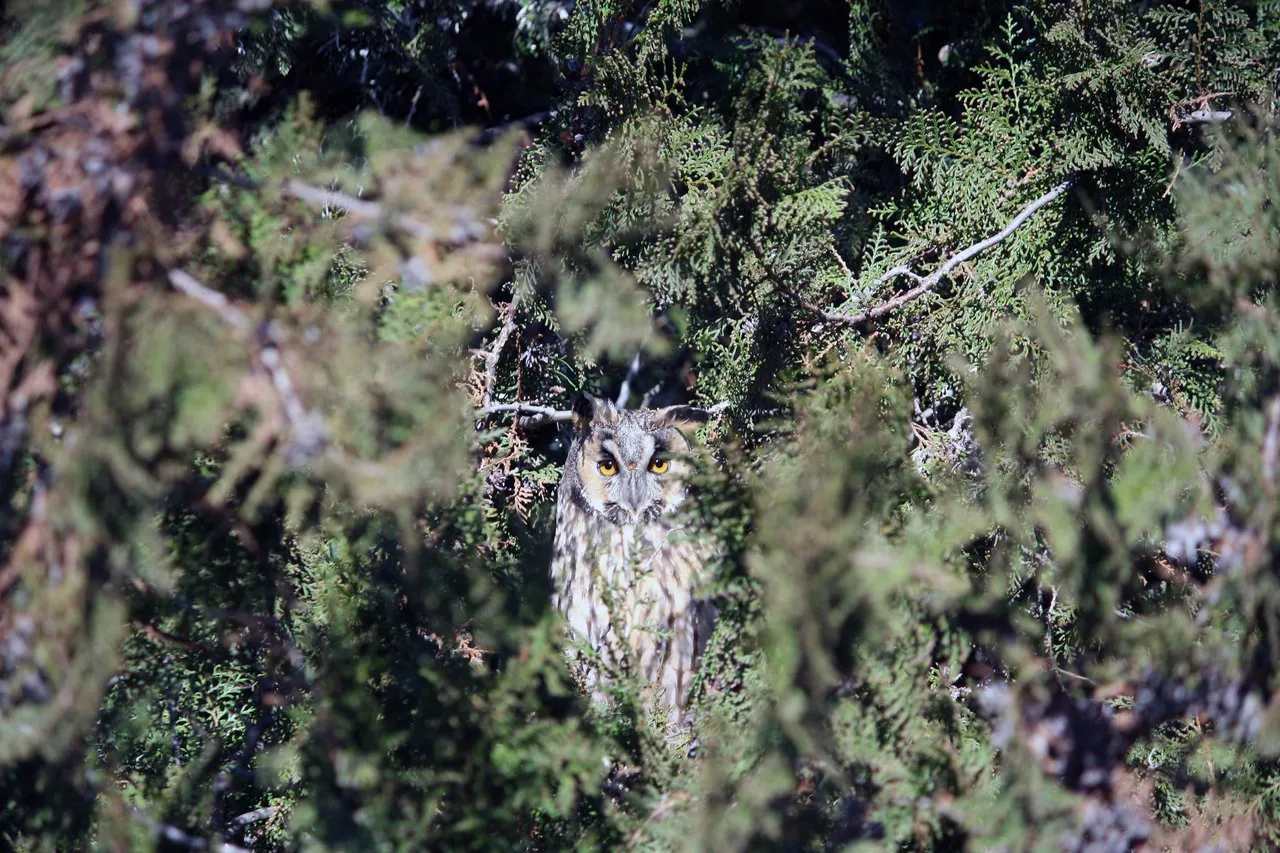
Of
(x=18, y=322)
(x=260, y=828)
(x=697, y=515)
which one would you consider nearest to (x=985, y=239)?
(x=697, y=515)

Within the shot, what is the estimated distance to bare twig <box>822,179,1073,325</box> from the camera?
198cm

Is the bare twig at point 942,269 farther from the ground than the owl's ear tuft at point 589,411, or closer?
farther from the ground

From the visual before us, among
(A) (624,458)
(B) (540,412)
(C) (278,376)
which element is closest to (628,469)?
(A) (624,458)

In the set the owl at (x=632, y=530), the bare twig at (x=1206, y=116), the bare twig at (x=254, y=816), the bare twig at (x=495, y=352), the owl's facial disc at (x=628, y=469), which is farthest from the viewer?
the owl's facial disc at (x=628, y=469)

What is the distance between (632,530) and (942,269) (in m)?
1.23

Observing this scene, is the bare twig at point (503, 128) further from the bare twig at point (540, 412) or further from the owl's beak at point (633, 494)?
the owl's beak at point (633, 494)

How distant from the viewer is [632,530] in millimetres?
2727

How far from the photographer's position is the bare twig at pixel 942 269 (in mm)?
1977

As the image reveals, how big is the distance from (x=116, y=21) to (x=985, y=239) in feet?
6.10

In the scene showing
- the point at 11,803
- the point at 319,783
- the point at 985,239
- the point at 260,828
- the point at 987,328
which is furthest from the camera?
the point at 985,239

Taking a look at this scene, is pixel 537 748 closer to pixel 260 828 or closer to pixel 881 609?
pixel 881 609

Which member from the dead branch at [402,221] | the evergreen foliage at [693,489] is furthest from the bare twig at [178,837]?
the dead branch at [402,221]

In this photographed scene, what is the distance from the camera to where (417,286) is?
3.73ft

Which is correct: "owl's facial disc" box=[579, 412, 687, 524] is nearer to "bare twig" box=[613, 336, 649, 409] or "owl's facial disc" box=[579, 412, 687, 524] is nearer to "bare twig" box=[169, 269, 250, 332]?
"bare twig" box=[613, 336, 649, 409]
